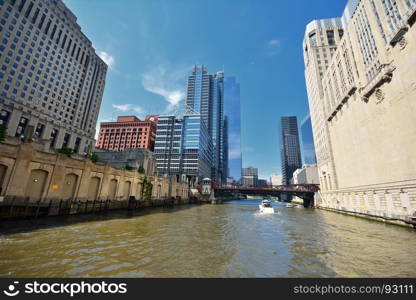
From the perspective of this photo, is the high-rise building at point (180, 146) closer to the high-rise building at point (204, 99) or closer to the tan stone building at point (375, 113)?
the high-rise building at point (204, 99)

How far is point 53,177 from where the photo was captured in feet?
81.5

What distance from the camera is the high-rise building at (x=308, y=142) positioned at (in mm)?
177750

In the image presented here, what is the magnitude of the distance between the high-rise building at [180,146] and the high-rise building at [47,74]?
39167 millimetres

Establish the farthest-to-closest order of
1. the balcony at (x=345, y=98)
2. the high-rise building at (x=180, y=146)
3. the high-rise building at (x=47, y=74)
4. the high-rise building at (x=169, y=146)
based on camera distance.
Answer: the high-rise building at (x=169, y=146) < the high-rise building at (x=180, y=146) < the high-rise building at (x=47, y=74) < the balcony at (x=345, y=98)

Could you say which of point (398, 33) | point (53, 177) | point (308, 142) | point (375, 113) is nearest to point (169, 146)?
point (53, 177)

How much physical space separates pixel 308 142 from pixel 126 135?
17556 centimetres

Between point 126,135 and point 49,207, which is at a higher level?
point 126,135

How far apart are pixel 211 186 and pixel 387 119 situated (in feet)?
256

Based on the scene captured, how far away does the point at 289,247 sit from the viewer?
13.2 metres

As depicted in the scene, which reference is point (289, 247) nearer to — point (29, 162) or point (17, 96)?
point (29, 162)

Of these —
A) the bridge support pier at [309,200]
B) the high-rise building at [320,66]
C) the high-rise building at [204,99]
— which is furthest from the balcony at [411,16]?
the high-rise building at [204,99]

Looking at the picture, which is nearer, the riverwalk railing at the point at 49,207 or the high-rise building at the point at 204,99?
the riverwalk railing at the point at 49,207

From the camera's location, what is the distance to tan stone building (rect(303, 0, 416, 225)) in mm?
26625

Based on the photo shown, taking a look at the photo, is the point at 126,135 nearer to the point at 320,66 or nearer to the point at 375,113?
the point at 320,66
